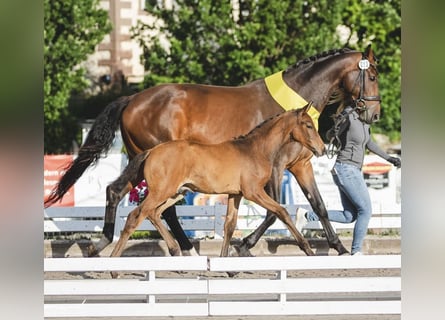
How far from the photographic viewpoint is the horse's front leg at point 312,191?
10.1m

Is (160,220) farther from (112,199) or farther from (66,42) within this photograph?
(66,42)

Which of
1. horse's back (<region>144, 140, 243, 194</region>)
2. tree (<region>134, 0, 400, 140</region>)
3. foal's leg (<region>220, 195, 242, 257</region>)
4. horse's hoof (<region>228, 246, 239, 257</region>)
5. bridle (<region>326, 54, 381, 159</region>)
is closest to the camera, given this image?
horse's back (<region>144, 140, 243, 194</region>)

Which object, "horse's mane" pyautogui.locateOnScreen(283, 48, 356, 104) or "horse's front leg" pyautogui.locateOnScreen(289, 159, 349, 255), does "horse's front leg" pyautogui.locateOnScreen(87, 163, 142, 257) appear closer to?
"horse's front leg" pyautogui.locateOnScreen(289, 159, 349, 255)

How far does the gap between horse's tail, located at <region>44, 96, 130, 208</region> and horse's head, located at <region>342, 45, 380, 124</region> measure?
2.60 metres

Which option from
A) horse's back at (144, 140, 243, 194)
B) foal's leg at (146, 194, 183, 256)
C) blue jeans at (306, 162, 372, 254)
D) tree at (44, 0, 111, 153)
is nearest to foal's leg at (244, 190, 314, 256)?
horse's back at (144, 140, 243, 194)

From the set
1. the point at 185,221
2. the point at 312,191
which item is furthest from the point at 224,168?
the point at 185,221

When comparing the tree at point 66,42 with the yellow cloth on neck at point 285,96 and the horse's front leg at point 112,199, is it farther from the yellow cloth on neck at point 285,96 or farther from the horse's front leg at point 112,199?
the horse's front leg at point 112,199

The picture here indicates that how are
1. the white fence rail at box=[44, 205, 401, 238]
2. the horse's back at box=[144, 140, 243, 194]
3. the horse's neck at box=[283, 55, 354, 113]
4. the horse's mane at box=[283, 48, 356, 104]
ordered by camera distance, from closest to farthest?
the horse's back at box=[144, 140, 243, 194] < the horse's neck at box=[283, 55, 354, 113] < the horse's mane at box=[283, 48, 356, 104] < the white fence rail at box=[44, 205, 401, 238]

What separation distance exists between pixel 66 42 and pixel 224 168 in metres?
12.9

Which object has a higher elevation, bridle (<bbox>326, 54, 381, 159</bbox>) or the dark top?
bridle (<bbox>326, 54, 381, 159</bbox>)

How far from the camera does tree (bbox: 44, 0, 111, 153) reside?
2091cm

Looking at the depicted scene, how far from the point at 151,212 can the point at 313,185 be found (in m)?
2.07

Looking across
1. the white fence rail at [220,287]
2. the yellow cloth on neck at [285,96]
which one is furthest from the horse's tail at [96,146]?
the white fence rail at [220,287]
